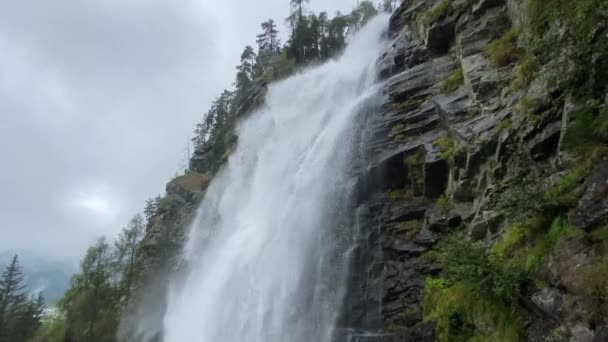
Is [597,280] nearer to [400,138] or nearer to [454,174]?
[454,174]

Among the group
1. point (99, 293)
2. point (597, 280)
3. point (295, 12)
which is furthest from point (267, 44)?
point (597, 280)

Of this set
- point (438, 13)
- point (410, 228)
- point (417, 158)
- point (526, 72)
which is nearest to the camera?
point (526, 72)

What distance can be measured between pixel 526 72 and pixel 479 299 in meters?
6.05

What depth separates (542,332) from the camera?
7102 millimetres

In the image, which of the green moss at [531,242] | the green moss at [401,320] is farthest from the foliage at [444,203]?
the green moss at [531,242]

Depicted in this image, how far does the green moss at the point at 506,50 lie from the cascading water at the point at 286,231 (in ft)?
18.4

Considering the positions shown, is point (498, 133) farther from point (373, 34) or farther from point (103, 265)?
point (103, 265)

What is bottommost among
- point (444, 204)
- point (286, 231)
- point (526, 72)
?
point (286, 231)

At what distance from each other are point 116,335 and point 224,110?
2980cm

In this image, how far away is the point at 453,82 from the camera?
51.3 ft

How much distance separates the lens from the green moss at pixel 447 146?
13.7m

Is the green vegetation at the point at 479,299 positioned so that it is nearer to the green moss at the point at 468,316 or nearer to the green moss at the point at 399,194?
the green moss at the point at 468,316

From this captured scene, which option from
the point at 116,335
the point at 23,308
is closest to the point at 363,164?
the point at 116,335

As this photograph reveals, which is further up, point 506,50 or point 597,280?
point 506,50
